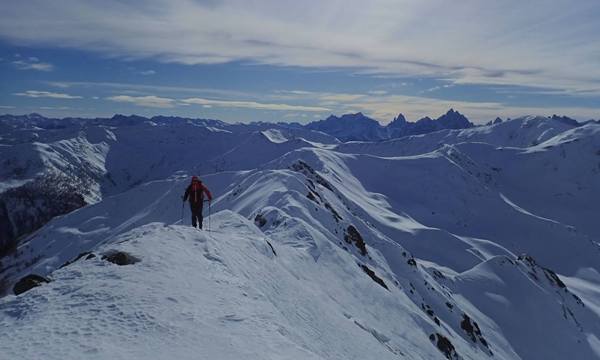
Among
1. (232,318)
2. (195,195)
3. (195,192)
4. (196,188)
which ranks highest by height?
(196,188)

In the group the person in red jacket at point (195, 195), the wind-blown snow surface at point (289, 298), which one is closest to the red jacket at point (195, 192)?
the person in red jacket at point (195, 195)

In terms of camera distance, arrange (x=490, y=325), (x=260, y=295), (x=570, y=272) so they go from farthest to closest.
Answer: (x=570, y=272)
(x=490, y=325)
(x=260, y=295)

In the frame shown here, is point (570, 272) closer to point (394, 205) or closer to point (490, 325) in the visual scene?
point (394, 205)

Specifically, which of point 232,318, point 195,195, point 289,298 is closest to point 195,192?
point 195,195

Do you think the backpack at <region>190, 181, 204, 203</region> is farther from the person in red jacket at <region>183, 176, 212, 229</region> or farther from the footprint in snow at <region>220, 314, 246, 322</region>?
the footprint in snow at <region>220, 314, 246, 322</region>

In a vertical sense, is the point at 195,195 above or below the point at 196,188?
below

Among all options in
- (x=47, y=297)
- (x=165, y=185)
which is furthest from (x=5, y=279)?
(x=47, y=297)

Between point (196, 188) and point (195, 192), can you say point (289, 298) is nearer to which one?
point (195, 192)

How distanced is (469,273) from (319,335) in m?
76.2

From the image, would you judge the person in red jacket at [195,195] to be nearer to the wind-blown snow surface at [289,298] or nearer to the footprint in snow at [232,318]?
the wind-blown snow surface at [289,298]

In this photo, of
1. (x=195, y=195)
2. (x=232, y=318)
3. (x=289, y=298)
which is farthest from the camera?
(x=195, y=195)

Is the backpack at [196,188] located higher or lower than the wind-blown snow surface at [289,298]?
higher

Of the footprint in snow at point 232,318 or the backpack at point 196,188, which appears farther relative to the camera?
the backpack at point 196,188

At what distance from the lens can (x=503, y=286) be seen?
85.5 m
